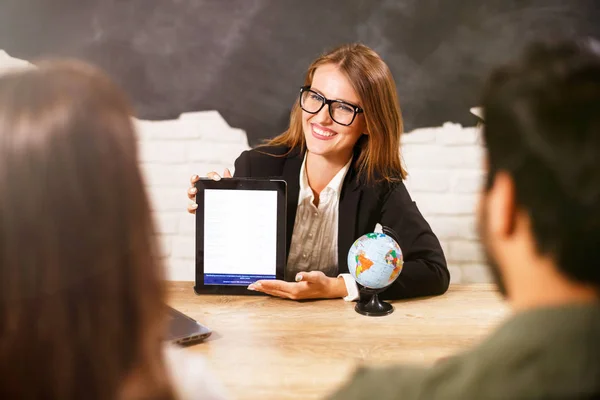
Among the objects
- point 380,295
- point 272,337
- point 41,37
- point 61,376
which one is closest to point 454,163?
point 380,295

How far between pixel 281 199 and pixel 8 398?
35.9 inches

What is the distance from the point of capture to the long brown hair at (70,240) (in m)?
0.55

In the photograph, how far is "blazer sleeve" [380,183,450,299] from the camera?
1.45 meters

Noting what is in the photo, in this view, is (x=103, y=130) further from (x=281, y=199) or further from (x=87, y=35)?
(x=87, y=35)

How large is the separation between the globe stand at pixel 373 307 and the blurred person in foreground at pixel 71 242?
794mm

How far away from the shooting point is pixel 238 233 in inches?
56.4

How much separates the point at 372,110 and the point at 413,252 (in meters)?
0.44

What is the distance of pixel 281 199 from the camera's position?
4.72 ft

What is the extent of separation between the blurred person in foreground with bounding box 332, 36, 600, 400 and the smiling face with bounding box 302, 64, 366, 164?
1.01 meters

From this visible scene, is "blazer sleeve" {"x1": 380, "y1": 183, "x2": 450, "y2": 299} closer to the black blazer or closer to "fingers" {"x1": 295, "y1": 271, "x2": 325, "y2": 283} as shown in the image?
the black blazer

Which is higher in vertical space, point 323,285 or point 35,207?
point 35,207

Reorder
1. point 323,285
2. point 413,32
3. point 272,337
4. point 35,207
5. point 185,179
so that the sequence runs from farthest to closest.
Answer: point 185,179
point 413,32
point 323,285
point 272,337
point 35,207

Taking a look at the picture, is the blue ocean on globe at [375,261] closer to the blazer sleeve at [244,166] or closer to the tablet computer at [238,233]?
the tablet computer at [238,233]

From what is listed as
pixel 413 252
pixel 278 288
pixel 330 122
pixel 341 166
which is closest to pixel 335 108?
pixel 330 122
